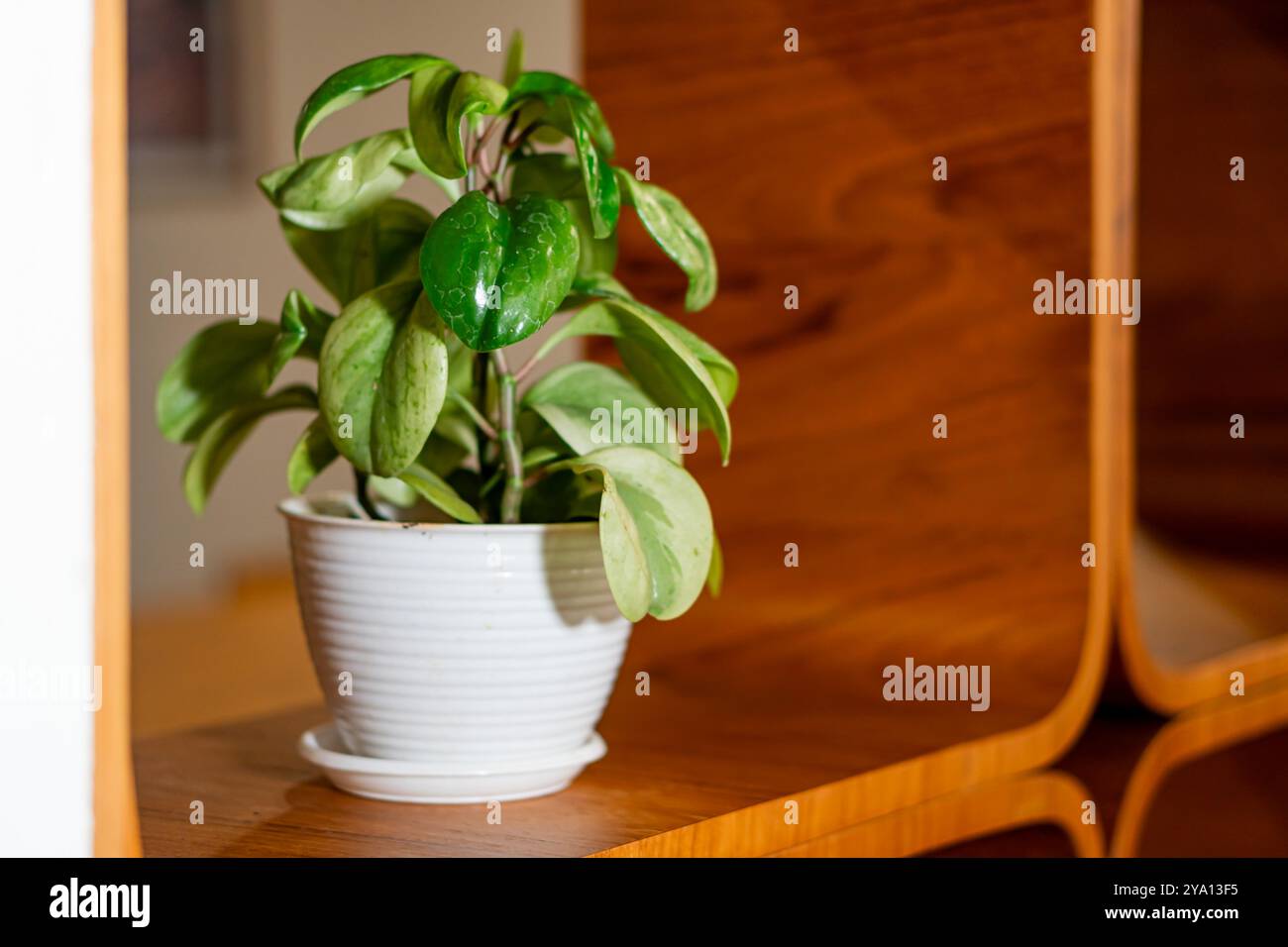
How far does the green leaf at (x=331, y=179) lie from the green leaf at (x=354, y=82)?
3 centimetres

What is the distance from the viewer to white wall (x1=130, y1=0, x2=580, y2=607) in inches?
145

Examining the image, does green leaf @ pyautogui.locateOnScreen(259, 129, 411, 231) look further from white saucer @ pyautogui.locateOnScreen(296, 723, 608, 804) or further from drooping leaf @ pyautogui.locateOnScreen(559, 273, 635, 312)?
white saucer @ pyautogui.locateOnScreen(296, 723, 608, 804)

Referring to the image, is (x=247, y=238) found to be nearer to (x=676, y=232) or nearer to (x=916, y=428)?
(x=916, y=428)

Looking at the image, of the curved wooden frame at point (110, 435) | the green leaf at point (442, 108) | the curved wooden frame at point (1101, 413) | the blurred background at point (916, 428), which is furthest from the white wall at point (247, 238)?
the curved wooden frame at point (110, 435)

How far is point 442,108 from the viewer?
646 mm

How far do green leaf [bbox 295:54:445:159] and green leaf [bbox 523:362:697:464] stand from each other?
17 centimetres

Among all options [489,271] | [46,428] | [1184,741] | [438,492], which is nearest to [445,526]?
[438,492]

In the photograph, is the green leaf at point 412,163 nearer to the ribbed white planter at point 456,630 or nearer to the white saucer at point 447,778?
the ribbed white planter at point 456,630

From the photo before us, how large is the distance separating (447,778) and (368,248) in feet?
0.90

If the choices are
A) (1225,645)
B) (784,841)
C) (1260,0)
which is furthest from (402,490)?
(1260,0)

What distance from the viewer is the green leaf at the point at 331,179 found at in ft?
2.26

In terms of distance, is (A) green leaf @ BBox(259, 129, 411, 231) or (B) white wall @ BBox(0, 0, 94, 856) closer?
(B) white wall @ BBox(0, 0, 94, 856)

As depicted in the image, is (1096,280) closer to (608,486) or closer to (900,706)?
(900,706)

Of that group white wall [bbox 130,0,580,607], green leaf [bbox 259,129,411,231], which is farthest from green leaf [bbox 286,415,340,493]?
white wall [bbox 130,0,580,607]
